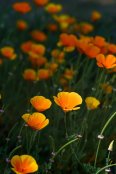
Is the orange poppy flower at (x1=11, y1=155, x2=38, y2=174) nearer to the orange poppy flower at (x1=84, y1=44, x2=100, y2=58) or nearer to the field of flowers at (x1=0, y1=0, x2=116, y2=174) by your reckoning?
the field of flowers at (x1=0, y1=0, x2=116, y2=174)

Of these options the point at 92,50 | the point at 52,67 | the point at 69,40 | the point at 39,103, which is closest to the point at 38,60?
the point at 52,67

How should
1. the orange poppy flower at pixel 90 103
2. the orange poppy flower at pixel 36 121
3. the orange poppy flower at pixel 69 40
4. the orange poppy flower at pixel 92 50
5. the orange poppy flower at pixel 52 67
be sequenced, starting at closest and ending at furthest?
the orange poppy flower at pixel 36 121 → the orange poppy flower at pixel 90 103 → the orange poppy flower at pixel 92 50 → the orange poppy flower at pixel 69 40 → the orange poppy flower at pixel 52 67

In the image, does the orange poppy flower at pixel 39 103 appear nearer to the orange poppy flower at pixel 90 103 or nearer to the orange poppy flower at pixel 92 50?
the orange poppy flower at pixel 90 103

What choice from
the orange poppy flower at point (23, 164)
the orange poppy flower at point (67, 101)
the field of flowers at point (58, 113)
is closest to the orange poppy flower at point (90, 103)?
the field of flowers at point (58, 113)

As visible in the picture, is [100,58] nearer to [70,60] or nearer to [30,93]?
[30,93]

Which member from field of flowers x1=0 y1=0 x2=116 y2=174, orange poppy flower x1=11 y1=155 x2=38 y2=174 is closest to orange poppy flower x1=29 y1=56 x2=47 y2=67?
field of flowers x1=0 y1=0 x2=116 y2=174

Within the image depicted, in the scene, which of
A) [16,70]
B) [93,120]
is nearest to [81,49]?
[93,120]

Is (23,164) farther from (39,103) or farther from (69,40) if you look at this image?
(69,40)

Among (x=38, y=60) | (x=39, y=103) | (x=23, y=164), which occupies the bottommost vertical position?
(x=38, y=60)
